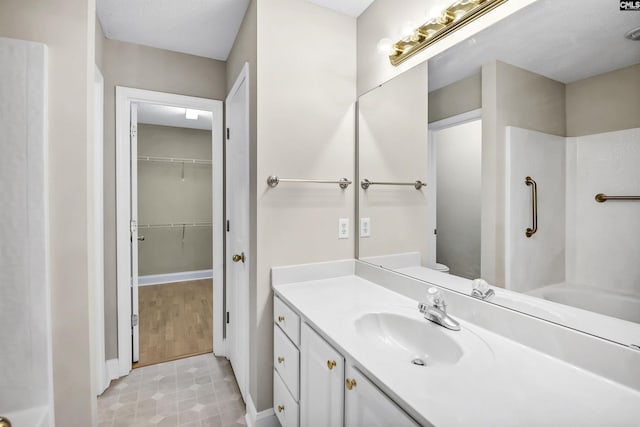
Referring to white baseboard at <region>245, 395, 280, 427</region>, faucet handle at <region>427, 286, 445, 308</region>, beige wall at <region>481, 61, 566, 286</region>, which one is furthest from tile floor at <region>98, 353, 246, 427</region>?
beige wall at <region>481, 61, 566, 286</region>

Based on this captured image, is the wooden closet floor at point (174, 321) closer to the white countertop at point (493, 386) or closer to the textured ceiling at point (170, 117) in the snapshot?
the white countertop at point (493, 386)

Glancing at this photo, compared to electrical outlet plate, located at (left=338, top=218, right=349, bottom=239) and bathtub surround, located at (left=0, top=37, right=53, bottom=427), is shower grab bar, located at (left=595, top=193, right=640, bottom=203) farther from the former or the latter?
bathtub surround, located at (left=0, top=37, right=53, bottom=427)

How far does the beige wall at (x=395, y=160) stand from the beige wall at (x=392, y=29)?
2.6 inches

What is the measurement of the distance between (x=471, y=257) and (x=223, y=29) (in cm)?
207

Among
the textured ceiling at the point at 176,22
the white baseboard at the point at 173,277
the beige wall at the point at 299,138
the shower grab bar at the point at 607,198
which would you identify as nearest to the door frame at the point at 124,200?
the textured ceiling at the point at 176,22

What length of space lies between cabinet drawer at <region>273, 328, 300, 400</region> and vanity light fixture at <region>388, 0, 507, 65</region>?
1.51m

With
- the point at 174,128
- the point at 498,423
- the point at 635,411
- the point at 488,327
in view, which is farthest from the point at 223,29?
the point at 174,128

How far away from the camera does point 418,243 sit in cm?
151

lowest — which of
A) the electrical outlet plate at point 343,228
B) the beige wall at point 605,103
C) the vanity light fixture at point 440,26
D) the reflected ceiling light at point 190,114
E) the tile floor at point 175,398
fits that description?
Answer: the tile floor at point 175,398

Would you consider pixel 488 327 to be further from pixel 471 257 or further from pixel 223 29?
pixel 223 29

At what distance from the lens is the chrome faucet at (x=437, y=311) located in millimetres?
1104

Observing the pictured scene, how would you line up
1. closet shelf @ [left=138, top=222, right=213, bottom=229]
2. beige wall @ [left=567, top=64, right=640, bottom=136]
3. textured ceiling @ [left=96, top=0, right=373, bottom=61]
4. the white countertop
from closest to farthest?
1. the white countertop
2. beige wall @ [left=567, top=64, right=640, bottom=136]
3. textured ceiling @ [left=96, top=0, right=373, bottom=61]
4. closet shelf @ [left=138, top=222, right=213, bottom=229]

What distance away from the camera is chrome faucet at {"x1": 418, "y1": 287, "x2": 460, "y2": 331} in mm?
1104

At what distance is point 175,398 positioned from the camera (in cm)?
201
